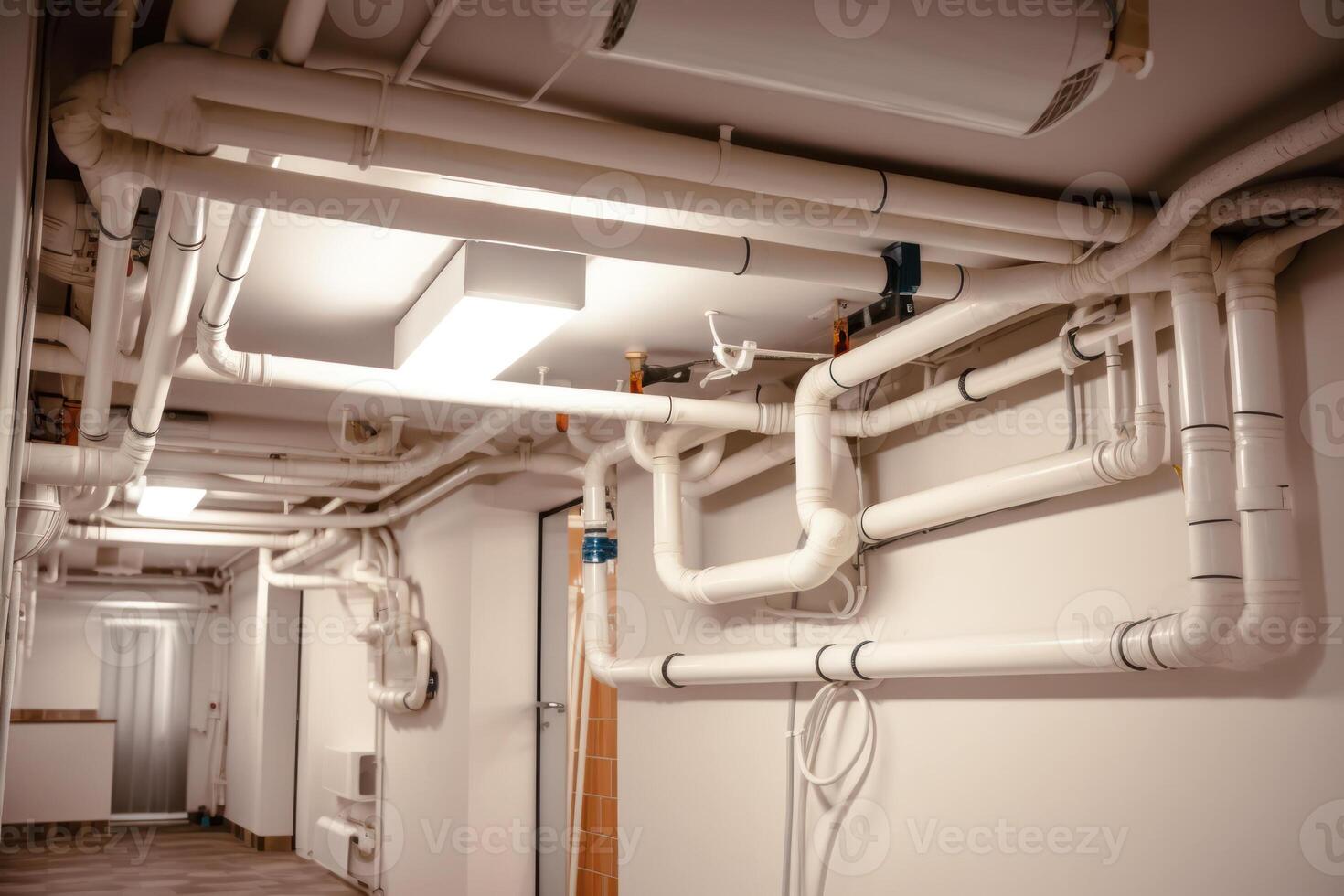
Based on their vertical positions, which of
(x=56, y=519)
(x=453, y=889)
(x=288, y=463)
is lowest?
(x=453, y=889)

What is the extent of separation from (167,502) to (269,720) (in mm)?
3355

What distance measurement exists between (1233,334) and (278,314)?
267cm

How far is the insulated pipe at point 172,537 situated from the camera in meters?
6.61

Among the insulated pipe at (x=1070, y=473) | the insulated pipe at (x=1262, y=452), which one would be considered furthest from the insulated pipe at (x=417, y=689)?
the insulated pipe at (x=1262, y=452)

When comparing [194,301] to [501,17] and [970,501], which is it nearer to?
[501,17]

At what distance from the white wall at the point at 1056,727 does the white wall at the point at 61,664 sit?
29.1ft

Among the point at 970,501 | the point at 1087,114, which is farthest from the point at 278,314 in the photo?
the point at 1087,114

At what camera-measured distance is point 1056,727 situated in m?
2.91

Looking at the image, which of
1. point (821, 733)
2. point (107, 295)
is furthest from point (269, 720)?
point (107, 295)

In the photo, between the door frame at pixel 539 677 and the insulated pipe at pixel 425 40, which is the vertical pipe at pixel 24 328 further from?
the door frame at pixel 539 677

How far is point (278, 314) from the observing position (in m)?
3.52

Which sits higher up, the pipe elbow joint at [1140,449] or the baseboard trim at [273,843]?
the pipe elbow joint at [1140,449]

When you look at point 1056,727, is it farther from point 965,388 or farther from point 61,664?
point 61,664

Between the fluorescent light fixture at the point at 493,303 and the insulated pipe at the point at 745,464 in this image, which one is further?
the insulated pipe at the point at 745,464
